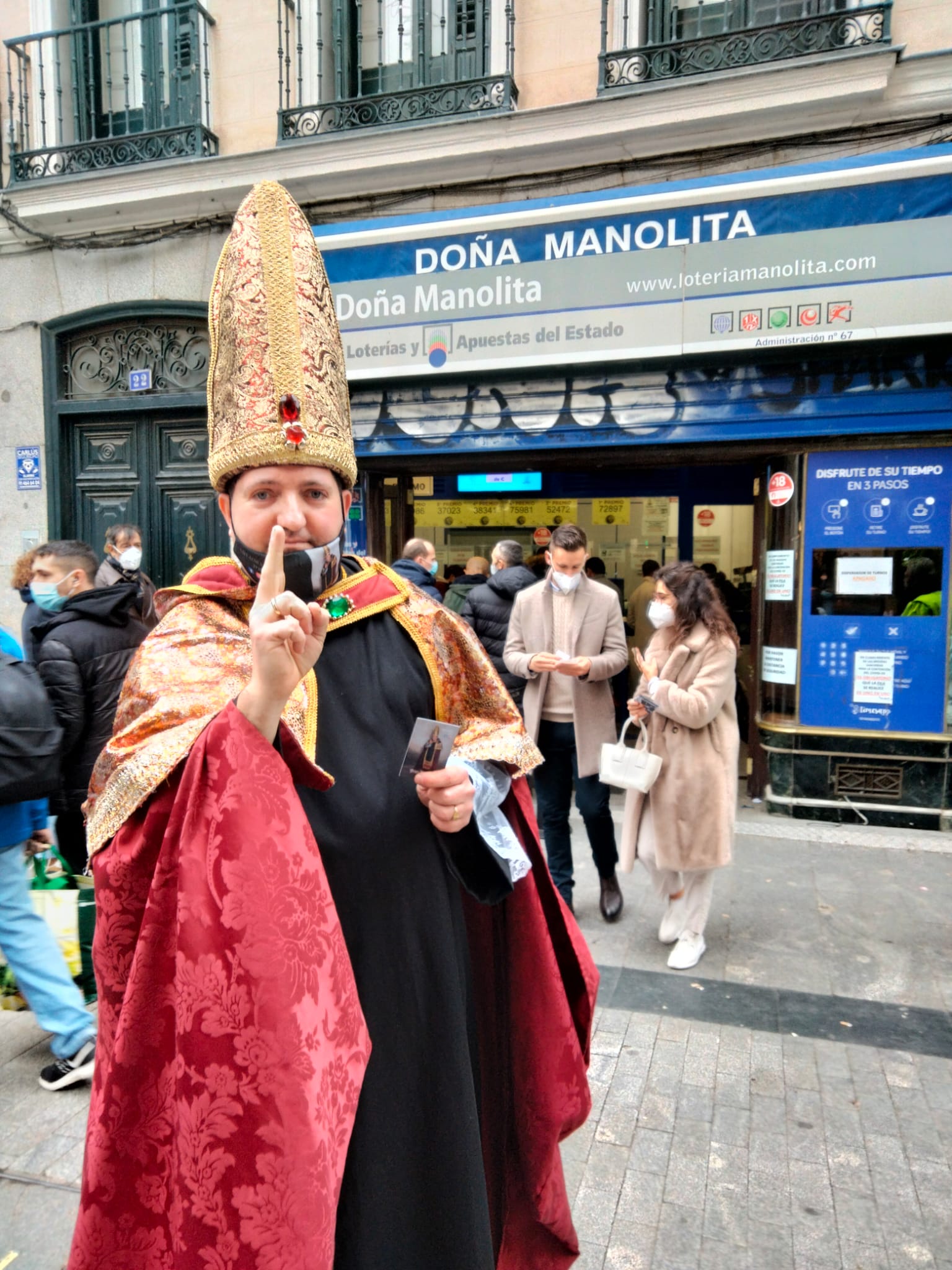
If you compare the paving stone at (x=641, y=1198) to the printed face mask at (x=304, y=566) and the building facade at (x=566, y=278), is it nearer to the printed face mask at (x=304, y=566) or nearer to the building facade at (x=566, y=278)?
the printed face mask at (x=304, y=566)

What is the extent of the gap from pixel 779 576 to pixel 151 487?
6001 mm

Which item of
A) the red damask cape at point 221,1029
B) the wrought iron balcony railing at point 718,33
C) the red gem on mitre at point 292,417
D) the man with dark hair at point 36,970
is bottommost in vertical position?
the man with dark hair at point 36,970

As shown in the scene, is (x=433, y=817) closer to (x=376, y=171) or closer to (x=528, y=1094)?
(x=528, y=1094)

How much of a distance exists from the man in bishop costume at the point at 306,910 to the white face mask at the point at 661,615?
260 centimetres

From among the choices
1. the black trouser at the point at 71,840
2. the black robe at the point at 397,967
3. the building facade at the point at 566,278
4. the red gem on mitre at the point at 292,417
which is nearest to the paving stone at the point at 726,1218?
the black robe at the point at 397,967

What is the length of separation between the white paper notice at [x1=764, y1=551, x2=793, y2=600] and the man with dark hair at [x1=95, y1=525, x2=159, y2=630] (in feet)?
15.0

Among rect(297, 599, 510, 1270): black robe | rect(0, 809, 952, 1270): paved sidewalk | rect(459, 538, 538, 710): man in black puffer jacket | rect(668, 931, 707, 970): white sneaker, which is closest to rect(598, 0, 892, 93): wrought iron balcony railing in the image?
rect(459, 538, 538, 710): man in black puffer jacket

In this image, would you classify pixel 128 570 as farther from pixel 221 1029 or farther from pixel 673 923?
pixel 221 1029

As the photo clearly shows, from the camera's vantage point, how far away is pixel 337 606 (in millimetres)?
1650

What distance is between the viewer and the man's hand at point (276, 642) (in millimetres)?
1246

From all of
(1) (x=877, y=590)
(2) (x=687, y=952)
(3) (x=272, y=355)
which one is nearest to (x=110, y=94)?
(1) (x=877, y=590)

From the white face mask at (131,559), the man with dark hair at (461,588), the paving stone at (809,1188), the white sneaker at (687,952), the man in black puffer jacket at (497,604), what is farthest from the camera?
the man with dark hair at (461,588)

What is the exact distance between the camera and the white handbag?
165 inches

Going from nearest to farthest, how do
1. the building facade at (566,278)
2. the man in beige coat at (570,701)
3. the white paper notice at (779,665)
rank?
the man in beige coat at (570,701) < the building facade at (566,278) < the white paper notice at (779,665)
